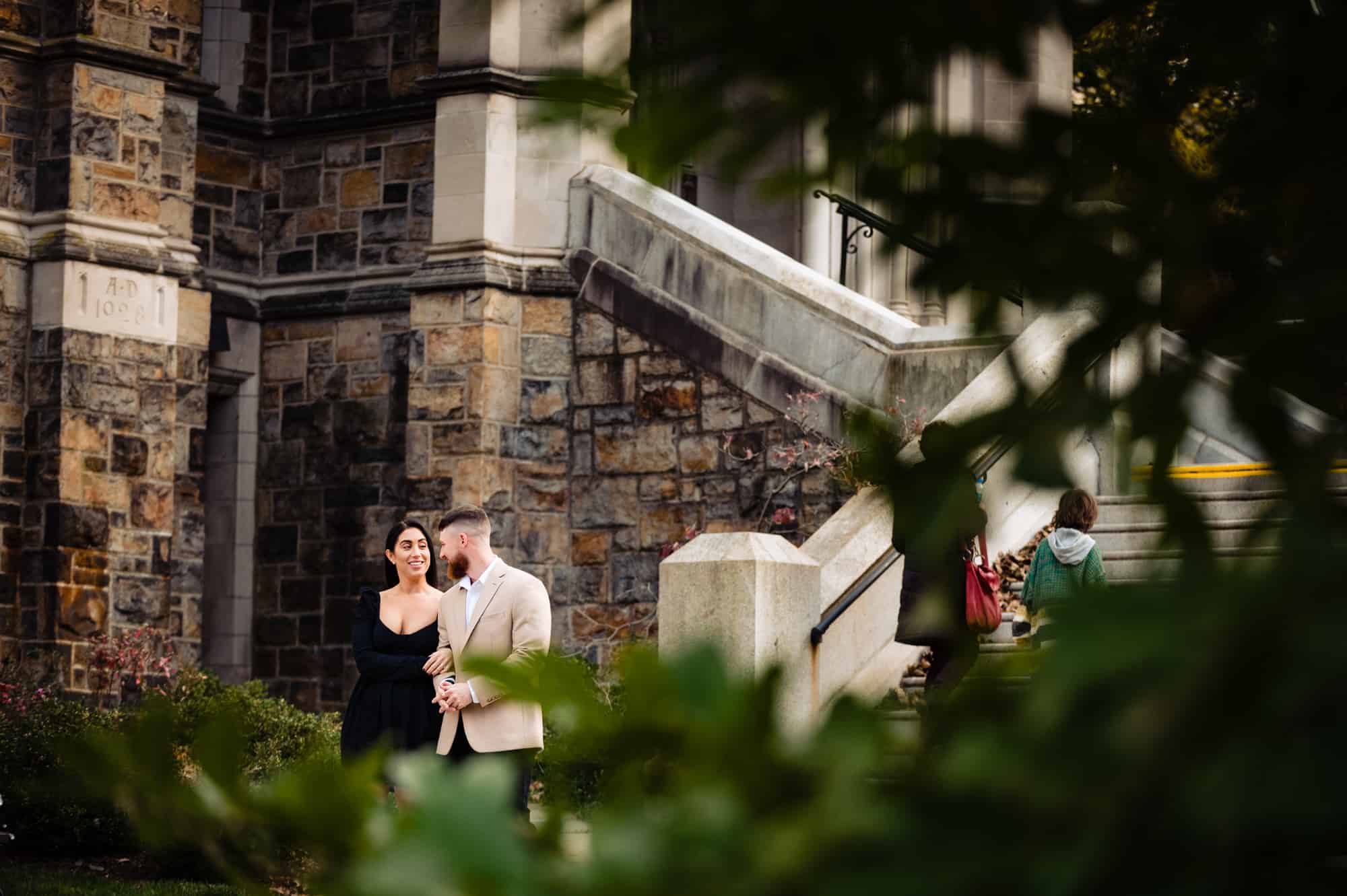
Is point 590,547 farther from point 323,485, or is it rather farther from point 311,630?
point 311,630

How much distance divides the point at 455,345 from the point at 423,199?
1.75 metres

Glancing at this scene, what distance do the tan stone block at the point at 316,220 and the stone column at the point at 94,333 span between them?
181cm

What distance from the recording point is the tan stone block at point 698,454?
1270 cm

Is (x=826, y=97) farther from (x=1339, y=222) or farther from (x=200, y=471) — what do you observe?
(x=200, y=471)

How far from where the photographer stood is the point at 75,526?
41.0 ft

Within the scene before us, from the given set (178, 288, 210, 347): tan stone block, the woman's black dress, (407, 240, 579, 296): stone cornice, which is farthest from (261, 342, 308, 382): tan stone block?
the woman's black dress

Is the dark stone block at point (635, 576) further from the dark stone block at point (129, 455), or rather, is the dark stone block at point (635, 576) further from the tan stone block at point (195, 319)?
the tan stone block at point (195, 319)

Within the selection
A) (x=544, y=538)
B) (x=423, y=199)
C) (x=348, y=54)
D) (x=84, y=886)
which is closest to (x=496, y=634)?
(x=84, y=886)

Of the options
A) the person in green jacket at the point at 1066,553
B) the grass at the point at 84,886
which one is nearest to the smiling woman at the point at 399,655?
the grass at the point at 84,886

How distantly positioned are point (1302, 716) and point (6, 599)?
40.2 feet

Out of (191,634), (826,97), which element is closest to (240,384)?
(191,634)

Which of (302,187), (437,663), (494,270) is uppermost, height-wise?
(302,187)

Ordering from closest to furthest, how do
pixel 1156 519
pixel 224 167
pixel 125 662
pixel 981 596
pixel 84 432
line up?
1. pixel 981 596
2. pixel 1156 519
3. pixel 125 662
4. pixel 84 432
5. pixel 224 167

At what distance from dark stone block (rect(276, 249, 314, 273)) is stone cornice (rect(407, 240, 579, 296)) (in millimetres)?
1812
